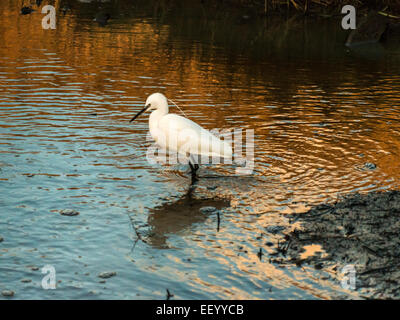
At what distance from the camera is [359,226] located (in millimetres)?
6660

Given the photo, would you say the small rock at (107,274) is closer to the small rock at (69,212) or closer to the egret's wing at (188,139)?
the small rock at (69,212)

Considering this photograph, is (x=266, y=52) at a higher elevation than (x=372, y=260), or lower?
higher

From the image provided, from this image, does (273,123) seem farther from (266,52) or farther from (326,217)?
(266,52)

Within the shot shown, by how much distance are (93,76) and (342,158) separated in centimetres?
816

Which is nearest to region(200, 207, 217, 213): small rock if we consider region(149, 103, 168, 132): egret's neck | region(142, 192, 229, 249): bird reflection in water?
region(142, 192, 229, 249): bird reflection in water

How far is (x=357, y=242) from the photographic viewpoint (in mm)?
6320

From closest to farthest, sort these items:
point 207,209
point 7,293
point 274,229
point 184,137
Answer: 1. point 7,293
2. point 274,229
3. point 207,209
4. point 184,137

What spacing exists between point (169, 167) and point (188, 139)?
3.37ft

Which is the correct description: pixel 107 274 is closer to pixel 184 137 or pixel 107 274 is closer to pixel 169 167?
pixel 184 137

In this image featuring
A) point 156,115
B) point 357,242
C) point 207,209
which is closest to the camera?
point 357,242

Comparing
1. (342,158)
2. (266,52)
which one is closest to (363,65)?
(266,52)

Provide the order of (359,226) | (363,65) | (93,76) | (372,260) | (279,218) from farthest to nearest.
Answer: (363,65), (93,76), (279,218), (359,226), (372,260)

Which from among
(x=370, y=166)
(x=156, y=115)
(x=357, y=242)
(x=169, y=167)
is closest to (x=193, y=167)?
(x=169, y=167)

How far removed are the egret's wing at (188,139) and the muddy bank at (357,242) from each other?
69.5 inches
